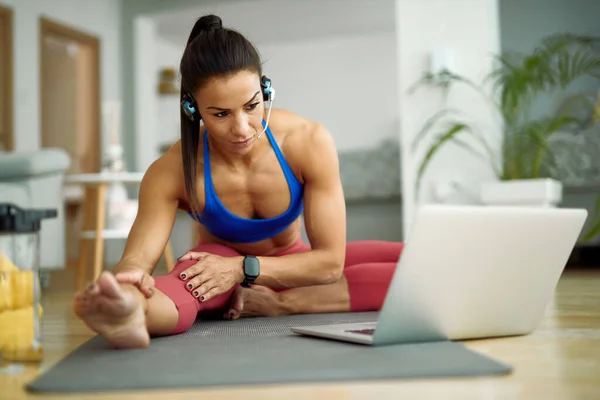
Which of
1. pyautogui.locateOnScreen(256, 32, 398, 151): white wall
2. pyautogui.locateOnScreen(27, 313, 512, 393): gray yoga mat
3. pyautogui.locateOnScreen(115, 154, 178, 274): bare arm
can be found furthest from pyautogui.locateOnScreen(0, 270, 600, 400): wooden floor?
pyautogui.locateOnScreen(256, 32, 398, 151): white wall

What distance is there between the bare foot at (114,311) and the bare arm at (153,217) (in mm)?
254

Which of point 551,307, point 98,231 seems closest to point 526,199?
point 551,307

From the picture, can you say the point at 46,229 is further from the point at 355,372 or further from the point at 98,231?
the point at 355,372

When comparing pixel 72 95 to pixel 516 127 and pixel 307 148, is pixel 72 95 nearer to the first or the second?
pixel 516 127

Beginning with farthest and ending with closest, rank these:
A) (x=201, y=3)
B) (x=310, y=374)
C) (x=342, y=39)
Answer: (x=342, y=39) < (x=201, y=3) < (x=310, y=374)

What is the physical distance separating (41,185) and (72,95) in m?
3.22

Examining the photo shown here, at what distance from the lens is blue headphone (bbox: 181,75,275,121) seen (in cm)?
157

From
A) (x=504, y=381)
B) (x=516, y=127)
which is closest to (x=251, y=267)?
(x=504, y=381)

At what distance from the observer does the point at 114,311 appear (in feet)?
3.84

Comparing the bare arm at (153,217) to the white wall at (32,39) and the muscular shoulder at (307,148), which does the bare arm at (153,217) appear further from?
the white wall at (32,39)

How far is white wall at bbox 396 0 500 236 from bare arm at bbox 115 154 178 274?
2.56m

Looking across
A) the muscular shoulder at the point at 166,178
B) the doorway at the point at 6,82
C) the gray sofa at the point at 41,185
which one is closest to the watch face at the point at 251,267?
the muscular shoulder at the point at 166,178

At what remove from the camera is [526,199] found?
3652 mm

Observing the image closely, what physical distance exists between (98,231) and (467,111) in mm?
2134
